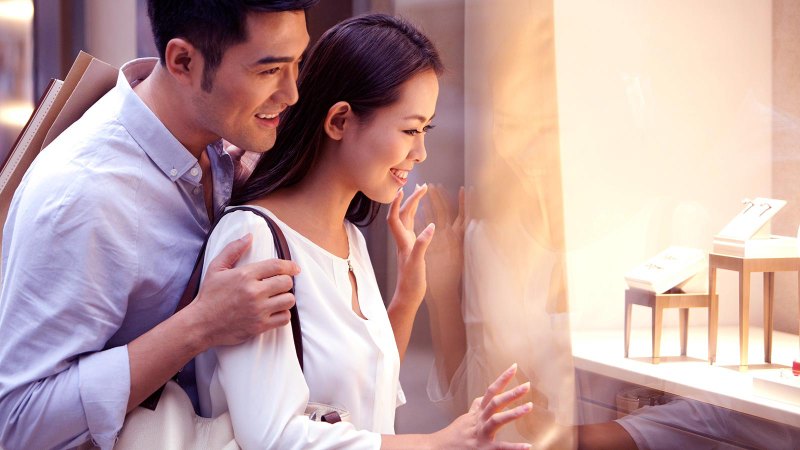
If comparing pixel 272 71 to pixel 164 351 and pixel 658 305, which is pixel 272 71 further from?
pixel 658 305

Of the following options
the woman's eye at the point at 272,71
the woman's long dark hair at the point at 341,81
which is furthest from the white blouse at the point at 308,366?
the woman's eye at the point at 272,71

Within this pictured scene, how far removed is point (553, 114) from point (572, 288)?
385 millimetres

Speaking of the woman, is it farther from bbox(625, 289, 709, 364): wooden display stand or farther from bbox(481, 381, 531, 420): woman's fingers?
bbox(625, 289, 709, 364): wooden display stand

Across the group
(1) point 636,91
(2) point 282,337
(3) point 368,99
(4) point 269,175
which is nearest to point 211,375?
(2) point 282,337

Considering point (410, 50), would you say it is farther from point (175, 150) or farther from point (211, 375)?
point (211, 375)

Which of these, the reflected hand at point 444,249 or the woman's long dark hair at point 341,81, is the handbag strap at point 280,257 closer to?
the woman's long dark hair at point 341,81

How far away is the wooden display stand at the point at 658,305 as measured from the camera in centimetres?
166

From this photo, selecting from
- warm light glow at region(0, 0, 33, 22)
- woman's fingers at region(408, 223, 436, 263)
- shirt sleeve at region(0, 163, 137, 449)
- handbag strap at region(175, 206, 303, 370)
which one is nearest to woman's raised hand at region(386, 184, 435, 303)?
woman's fingers at region(408, 223, 436, 263)

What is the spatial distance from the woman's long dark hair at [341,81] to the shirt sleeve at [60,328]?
10.8 inches

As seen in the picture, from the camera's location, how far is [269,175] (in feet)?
5.13

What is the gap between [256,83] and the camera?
145cm

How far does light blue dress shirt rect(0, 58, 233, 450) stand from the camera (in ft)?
4.46

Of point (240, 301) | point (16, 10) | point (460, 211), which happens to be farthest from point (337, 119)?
point (16, 10)

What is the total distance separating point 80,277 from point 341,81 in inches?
21.5
